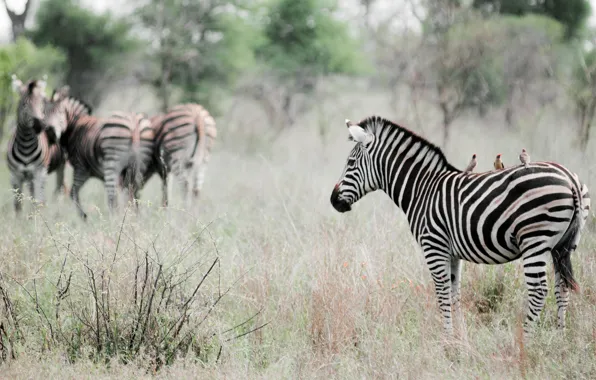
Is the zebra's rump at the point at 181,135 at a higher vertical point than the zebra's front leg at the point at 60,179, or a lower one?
higher

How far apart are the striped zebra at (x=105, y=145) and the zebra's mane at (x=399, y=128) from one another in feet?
14.0

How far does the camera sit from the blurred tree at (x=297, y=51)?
21.4m

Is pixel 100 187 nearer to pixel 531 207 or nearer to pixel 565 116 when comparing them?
pixel 531 207

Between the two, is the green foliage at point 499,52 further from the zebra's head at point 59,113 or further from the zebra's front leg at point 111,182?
the zebra's front leg at point 111,182

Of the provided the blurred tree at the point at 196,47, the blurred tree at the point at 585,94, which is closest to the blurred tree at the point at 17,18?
the blurred tree at the point at 196,47

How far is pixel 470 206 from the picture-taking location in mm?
4098

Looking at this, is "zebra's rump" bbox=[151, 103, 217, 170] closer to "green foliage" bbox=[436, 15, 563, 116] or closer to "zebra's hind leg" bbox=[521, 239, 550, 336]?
"zebra's hind leg" bbox=[521, 239, 550, 336]

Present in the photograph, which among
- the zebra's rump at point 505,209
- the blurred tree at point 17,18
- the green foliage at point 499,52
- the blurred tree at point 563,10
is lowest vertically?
the zebra's rump at point 505,209

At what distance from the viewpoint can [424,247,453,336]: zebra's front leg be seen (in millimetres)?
4289

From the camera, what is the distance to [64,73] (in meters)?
19.5

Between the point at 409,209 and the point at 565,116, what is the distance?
14.2m

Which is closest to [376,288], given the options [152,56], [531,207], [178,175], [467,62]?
[531,207]

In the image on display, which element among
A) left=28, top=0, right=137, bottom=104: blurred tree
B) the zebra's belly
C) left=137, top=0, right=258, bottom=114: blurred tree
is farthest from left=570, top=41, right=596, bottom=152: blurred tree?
left=28, top=0, right=137, bottom=104: blurred tree

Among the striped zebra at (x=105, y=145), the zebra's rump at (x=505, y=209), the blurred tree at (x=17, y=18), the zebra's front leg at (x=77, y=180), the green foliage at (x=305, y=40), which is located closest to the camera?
the zebra's rump at (x=505, y=209)
